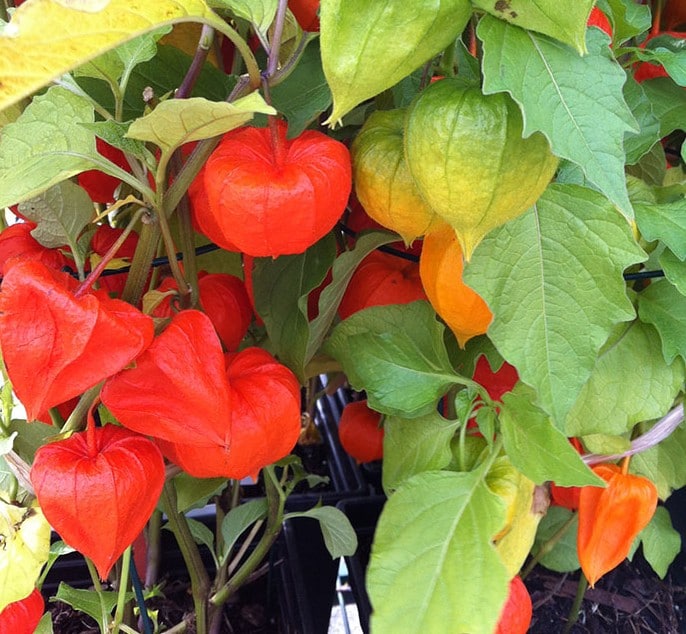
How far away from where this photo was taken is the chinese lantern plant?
0.29 meters

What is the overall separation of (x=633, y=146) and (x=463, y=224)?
19cm

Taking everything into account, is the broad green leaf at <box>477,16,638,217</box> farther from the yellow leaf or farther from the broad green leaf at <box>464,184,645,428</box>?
the yellow leaf

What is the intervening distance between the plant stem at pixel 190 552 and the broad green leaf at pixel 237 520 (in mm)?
28

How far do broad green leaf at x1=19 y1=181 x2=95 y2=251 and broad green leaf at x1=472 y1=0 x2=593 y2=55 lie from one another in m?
0.25

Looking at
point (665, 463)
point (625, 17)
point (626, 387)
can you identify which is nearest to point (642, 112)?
point (625, 17)

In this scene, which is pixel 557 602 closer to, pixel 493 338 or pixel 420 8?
pixel 493 338

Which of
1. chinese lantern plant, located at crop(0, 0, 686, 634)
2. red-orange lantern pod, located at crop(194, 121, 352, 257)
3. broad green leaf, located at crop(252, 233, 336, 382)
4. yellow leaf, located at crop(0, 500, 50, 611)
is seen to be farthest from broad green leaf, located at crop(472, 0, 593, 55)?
yellow leaf, located at crop(0, 500, 50, 611)

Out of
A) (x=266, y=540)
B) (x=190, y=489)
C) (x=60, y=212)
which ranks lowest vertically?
(x=266, y=540)

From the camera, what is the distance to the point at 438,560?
1.22ft

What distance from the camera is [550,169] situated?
32 cm

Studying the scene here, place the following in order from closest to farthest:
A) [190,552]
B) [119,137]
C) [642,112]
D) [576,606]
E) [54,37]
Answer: [54,37] → [119,137] → [642,112] → [190,552] → [576,606]

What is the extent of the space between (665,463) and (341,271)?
1.04ft

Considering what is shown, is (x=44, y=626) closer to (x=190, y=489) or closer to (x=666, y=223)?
(x=190, y=489)

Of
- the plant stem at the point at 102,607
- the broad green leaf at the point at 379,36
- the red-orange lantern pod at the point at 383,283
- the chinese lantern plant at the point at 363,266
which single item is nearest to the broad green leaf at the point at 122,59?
the chinese lantern plant at the point at 363,266
